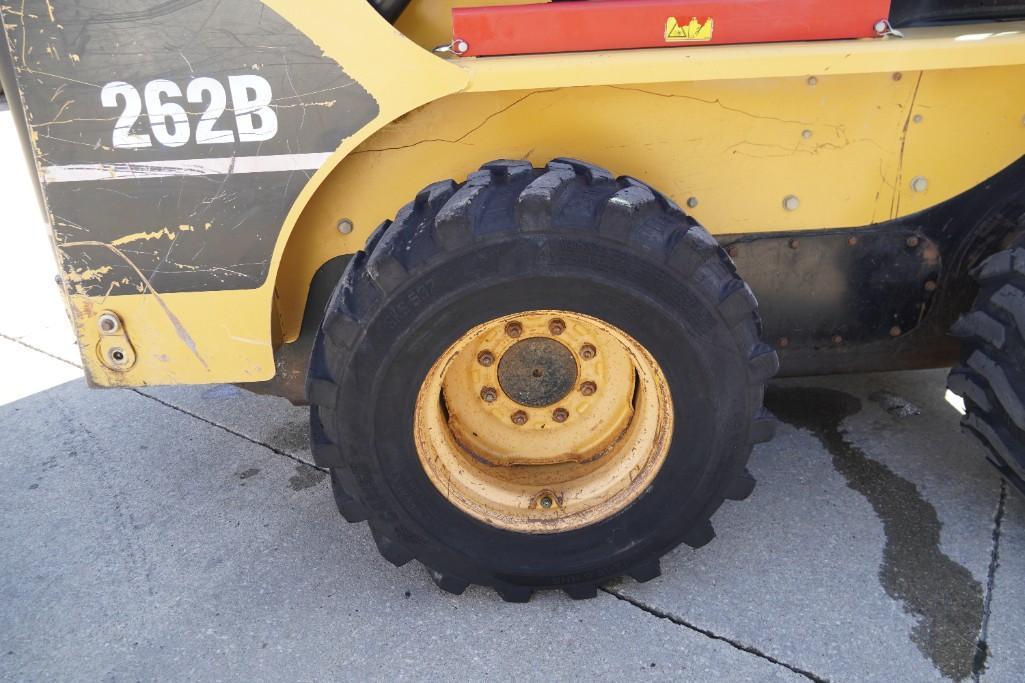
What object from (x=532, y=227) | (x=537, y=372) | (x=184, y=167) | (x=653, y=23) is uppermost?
(x=653, y=23)

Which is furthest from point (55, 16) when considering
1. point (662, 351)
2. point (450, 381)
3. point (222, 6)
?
point (662, 351)

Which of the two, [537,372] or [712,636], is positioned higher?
A: [537,372]

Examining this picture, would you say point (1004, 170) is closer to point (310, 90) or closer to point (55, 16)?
point (310, 90)

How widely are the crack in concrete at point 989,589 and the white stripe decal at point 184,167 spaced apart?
2.03 m

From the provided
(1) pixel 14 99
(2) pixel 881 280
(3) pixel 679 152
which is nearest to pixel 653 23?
(3) pixel 679 152

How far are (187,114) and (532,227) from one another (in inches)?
32.9

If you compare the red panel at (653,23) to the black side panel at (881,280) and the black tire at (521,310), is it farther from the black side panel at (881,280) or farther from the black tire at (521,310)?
the black side panel at (881,280)

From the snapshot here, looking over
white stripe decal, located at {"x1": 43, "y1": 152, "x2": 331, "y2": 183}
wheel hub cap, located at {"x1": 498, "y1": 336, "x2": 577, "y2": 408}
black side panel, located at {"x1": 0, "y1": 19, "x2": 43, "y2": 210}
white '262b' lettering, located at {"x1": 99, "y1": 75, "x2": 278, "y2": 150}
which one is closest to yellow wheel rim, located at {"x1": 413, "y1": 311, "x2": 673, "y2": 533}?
wheel hub cap, located at {"x1": 498, "y1": 336, "x2": 577, "y2": 408}

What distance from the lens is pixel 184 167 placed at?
2.00m

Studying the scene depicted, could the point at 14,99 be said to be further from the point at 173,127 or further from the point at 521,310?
the point at 521,310

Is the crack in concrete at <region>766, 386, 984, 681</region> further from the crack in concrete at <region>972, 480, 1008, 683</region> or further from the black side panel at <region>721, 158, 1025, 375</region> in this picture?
the black side panel at <region>721, 158, 1025, 375</region>

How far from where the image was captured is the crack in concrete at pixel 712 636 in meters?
2.10

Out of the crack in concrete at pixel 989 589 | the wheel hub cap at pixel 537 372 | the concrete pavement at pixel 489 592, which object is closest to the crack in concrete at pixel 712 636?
the concrete pavement at pixel 489 592

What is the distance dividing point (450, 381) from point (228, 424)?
133 cm
